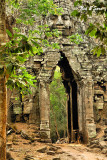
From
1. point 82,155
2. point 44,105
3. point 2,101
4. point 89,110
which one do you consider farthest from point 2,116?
point 89,110

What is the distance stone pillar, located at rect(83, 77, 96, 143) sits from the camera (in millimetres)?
12735

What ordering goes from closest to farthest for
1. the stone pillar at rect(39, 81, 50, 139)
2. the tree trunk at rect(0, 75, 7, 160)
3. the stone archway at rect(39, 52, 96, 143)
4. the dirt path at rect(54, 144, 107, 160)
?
1. the tree trunk at rect(0, 75, 7, 160)
2. the dirt path at rect(54, 144, 107, 160)
3. the stone pillar at rect(39, 81, 50, 139)
4. the stone archway at rect(39, 52, 96, 143)

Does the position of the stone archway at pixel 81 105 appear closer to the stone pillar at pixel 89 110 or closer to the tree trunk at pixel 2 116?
the stone pillar at pixel 89 110

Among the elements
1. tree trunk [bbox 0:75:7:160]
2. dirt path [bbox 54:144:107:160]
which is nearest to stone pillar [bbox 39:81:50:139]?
dirt path [bbox 54:144:107:160]

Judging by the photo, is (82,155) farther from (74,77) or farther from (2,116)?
(2,116)

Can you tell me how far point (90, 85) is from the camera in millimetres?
13469

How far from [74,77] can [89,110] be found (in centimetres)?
245

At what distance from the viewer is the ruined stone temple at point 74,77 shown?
512 inches

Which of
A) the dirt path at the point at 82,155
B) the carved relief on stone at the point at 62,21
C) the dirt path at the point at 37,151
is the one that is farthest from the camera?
the carved relief on stone at the point at 62,21

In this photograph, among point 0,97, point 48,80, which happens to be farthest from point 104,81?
point 0,97

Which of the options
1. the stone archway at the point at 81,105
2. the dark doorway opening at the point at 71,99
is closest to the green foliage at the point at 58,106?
the dark doorway opening at the point at 71,99

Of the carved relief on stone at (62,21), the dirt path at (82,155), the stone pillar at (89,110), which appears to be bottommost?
the dirt path at (82,155)

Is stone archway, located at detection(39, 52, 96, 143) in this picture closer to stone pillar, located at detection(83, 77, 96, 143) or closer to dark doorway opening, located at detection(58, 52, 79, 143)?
stone pillar, located at detection(83, 77, 96, 143)

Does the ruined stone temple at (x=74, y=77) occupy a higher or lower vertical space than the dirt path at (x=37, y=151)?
higher
